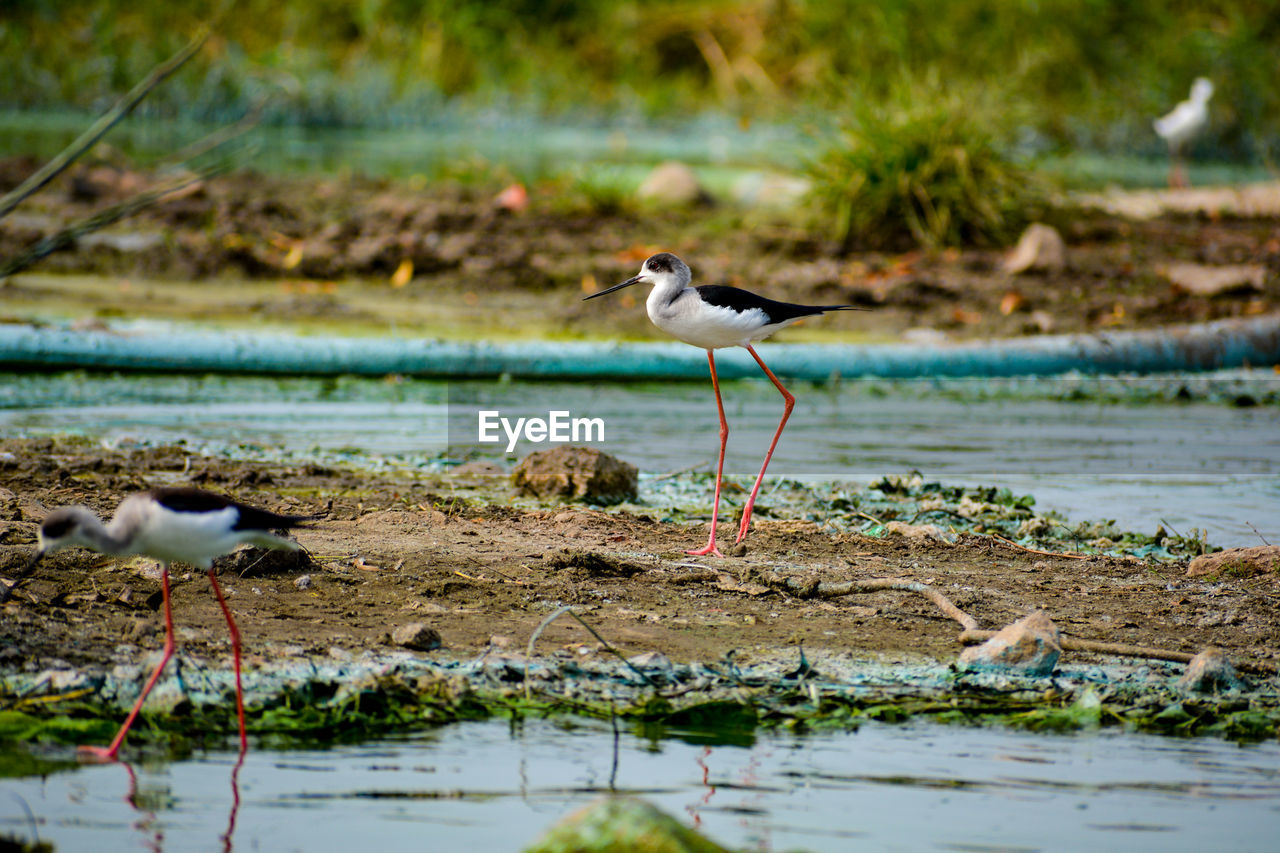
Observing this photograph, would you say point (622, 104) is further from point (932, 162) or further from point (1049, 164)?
point (932, 162)

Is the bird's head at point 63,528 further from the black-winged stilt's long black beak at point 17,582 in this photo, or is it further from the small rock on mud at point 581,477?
the small rock on mud at point 581,477

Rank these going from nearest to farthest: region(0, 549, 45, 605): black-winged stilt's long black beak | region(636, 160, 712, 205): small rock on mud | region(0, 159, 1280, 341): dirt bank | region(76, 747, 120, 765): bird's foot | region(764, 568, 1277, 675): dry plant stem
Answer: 1. region(76, 747, 120, 765): bird's foot
2. region(0, 549, 45, 605): black-winged stilt's long black beak
3. region(764, 568, 1277, 675): dry plant stem
4. region(0, 159, 1280, 341): dirt bank
5. region(636, 160, 712, 205): small rock on mud

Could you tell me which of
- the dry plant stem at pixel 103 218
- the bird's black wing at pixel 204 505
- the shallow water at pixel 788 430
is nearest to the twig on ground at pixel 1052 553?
the shallow water at pixel 788 430

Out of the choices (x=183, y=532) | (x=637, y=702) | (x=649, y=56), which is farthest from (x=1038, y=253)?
(x=649, y=56)

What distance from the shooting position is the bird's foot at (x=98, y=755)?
3.17m

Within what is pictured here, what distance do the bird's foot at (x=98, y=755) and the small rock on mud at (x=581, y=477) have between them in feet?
8.50

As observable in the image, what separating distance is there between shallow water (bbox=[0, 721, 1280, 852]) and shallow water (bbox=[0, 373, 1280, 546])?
231 cm

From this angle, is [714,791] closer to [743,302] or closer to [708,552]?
[708,552]

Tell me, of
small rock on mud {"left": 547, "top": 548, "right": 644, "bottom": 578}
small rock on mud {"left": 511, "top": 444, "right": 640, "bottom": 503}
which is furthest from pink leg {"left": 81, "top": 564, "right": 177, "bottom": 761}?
small rock on mud {"left": 511, "top": 444, "right": 640, "bottom": 503}

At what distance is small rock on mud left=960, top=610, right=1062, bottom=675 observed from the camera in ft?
12.5

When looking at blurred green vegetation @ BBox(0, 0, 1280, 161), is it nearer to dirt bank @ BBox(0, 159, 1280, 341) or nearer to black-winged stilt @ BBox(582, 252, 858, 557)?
dirt bank @ BBox(0, 159, 1280, 341)

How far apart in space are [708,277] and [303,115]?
38.6 ft

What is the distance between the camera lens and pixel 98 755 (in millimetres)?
3186

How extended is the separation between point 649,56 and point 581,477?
64.2 feet
